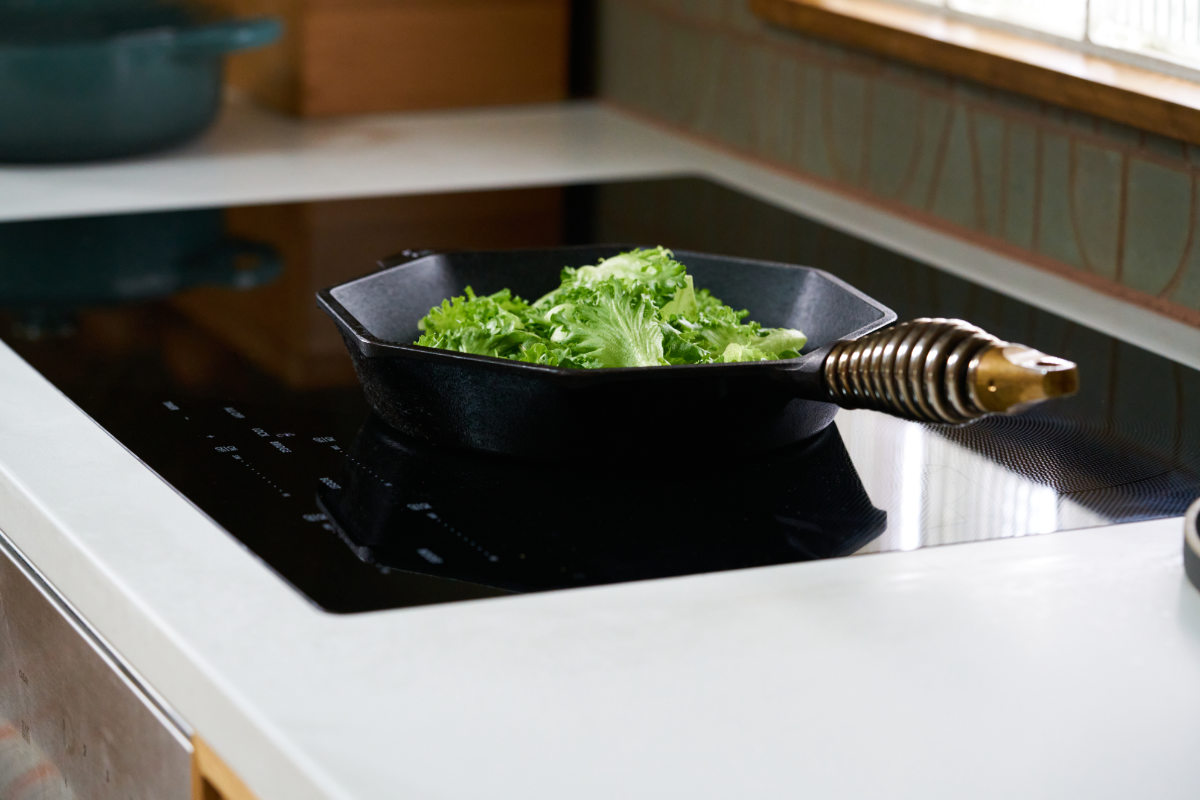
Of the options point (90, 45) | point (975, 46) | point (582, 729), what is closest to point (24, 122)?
point (90, 45)

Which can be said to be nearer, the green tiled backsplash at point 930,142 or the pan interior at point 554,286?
the pan interior at point 554,286

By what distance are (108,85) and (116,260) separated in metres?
0.36

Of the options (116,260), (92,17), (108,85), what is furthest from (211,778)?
(92,17)

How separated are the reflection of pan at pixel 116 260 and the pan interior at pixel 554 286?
270 millimetres

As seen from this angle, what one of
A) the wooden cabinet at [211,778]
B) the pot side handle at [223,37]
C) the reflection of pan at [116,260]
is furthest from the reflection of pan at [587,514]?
the pot side handle at [223,37]

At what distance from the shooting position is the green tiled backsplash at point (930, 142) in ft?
3.91

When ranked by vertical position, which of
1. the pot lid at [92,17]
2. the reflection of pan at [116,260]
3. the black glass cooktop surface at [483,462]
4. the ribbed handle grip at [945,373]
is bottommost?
the reflection of pan at [116,260]

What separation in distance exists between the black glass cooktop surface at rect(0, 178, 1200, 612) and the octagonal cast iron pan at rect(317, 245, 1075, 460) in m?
0.01

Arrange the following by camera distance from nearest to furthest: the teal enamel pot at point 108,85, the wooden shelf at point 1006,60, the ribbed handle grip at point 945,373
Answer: the ribbed handle grip at point 945,373 < the wooden shelf at point 1006,60 < the teal enamel pot at point 108,85

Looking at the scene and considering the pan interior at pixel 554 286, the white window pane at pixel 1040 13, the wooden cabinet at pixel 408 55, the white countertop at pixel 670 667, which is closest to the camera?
the white countertop at pixel 670 667

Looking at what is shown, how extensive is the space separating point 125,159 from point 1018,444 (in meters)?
1.09

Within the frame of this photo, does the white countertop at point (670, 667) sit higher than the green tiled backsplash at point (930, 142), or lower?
lower

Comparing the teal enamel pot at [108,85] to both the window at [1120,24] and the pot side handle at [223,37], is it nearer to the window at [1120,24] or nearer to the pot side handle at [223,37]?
the pot side handle at [223,37]

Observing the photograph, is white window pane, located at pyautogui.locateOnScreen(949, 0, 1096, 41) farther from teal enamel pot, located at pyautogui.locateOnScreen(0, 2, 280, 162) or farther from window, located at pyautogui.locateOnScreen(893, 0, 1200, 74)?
teal enamel pot, located at pyautogui.locateOnScreen(0, 2, 280, 162)
